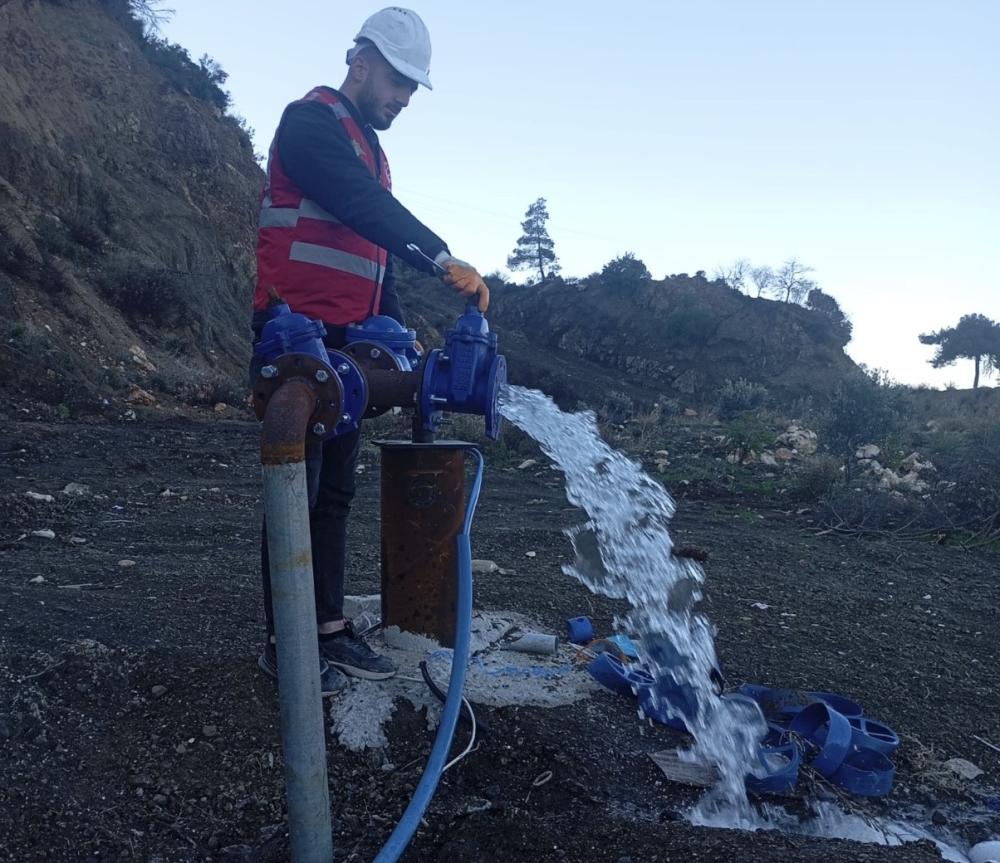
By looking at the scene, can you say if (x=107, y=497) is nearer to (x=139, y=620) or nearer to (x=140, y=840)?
(x=139, y=620)

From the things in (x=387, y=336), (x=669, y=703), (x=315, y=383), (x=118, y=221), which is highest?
(x=118, y=221)

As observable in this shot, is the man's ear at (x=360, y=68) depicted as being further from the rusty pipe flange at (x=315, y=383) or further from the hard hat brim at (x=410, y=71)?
the rusty pipe flange at (x=315, y=383)

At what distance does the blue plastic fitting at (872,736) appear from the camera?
2.24 metres

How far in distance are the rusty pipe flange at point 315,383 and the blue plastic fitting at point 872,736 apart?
1611 mm

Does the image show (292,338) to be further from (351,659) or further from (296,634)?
(351,659)

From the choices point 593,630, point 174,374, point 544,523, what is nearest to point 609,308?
point 174,374

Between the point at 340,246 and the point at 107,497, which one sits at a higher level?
the point at 340,246

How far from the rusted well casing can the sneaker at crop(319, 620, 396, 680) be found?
0.76 ft

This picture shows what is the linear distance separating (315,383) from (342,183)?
2.16 feet

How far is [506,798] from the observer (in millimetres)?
1982

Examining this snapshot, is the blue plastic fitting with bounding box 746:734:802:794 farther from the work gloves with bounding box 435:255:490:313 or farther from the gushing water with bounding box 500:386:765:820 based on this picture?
the work gloves with bounding box 435:255:490:313

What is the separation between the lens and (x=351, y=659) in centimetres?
227

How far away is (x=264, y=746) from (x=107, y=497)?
3.58m

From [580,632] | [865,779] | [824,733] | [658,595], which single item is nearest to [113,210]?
[658,595]
